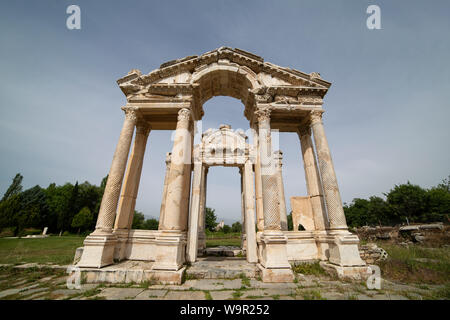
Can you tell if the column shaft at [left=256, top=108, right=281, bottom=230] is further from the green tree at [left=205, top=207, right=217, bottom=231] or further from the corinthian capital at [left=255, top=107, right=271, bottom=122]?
the green tree at [left=205, top=207, right=217, bottom=231]

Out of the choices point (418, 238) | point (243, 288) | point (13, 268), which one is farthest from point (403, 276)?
point (13, 268)

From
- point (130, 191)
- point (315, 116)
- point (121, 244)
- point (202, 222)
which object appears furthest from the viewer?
point (202, 222)

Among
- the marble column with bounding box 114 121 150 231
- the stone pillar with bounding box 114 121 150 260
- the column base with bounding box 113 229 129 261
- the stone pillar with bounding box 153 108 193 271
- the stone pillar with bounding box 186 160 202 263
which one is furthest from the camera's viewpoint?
the marble column with bounding box 114 121 150 231

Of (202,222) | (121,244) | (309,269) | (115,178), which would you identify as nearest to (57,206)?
(202,222)

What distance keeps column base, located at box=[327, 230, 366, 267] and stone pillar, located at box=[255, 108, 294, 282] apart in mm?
2139

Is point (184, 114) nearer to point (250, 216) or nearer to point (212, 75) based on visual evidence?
point (212, 75)

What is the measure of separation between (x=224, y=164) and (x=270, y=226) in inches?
188

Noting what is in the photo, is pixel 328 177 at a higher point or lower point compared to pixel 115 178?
higher

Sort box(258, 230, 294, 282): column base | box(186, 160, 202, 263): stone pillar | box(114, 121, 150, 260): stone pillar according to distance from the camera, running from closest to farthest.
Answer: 1. box(258, 230, 294, 282): column base
2. box(114, 121, 150, 260): stone pillar
3. box(186, 160, 202, 263): stone pillar

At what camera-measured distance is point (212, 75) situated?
9906 mm

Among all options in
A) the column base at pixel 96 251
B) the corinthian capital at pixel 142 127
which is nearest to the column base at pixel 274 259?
the column base at pixel 96 251

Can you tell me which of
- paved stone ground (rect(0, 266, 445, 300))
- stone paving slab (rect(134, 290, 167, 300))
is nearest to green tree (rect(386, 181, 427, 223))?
paved stone ground (rect(0, 266, 445, 300))

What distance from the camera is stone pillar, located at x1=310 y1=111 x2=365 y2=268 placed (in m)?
6.86

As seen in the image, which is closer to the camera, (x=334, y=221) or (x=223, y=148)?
(x=334, y=221)
